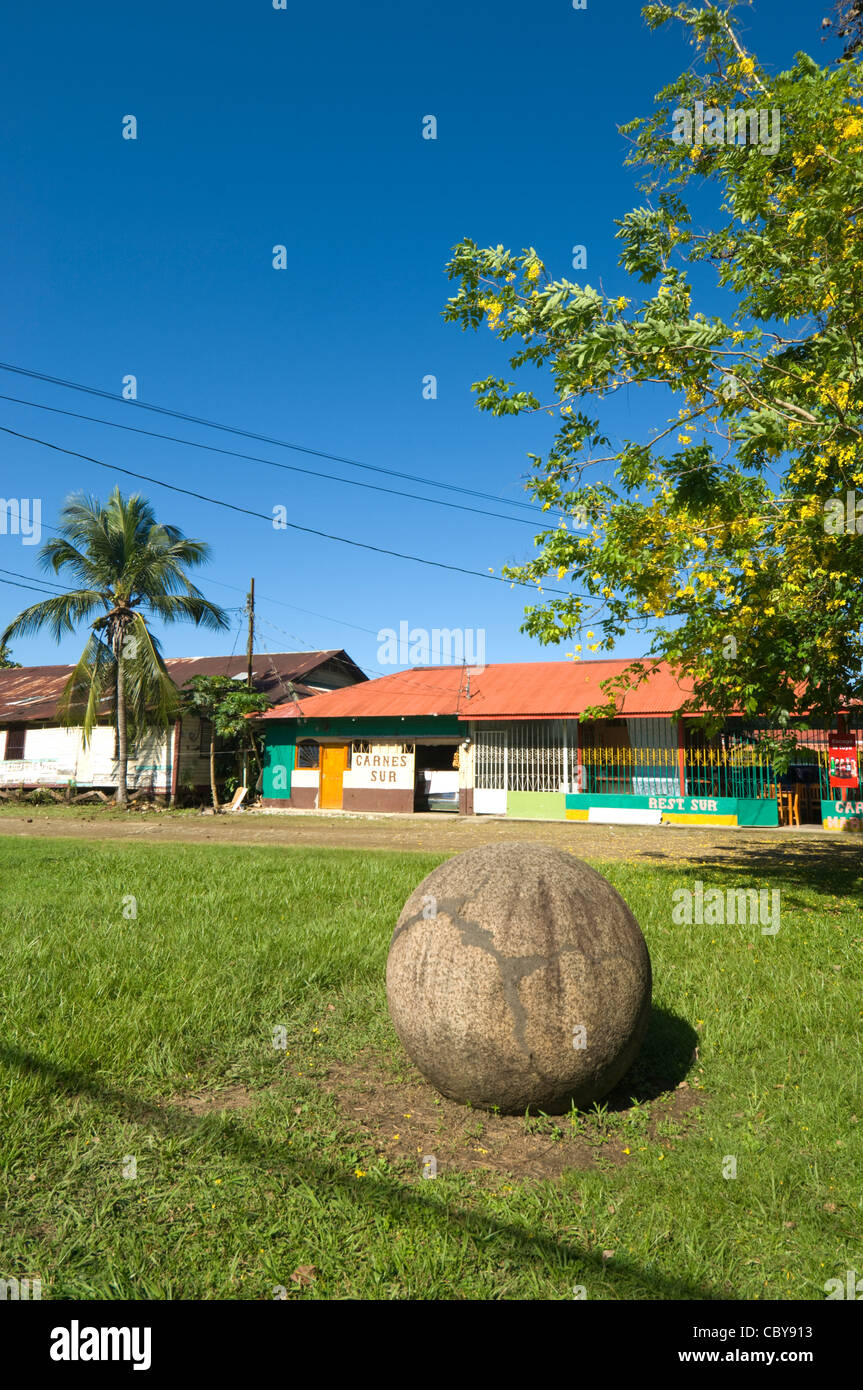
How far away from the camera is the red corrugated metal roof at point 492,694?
894 inches

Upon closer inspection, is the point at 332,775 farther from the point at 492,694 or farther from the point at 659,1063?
the point at 659,1063

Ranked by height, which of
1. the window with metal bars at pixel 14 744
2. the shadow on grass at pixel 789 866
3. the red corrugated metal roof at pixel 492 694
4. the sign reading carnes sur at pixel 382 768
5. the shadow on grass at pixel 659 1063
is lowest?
the shadow on grass at pixel 659 1063

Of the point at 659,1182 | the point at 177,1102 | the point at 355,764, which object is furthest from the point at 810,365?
the point at 355,764

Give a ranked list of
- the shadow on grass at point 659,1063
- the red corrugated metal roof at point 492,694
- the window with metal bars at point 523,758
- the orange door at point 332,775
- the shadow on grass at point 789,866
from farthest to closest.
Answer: the orange door at point 332,775
the window with metal bars at point 523,758
the red corrugated metal roof at point 492,694
the shadow on grass at point 789,866
the shadow on grass at point 659,1063

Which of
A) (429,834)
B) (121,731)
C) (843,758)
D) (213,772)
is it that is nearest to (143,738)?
(121,731)

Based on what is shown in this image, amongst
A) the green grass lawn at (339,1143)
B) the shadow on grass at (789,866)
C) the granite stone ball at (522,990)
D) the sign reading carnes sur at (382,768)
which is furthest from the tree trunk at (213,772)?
the granite stone ball at (522,990)

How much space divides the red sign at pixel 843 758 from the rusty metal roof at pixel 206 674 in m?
17.9

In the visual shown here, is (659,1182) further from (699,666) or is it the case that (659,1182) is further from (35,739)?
(35,739)

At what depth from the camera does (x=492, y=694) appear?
2538cm

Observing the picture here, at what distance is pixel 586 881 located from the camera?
4648 mm

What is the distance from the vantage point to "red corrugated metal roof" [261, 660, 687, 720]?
74.5 feet

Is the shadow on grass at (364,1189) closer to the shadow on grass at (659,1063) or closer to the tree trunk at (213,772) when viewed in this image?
the shadow on grass at (659,1063)

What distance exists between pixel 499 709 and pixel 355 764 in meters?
5.60

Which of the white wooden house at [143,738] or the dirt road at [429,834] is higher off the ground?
the white wooden house at [143,738]
